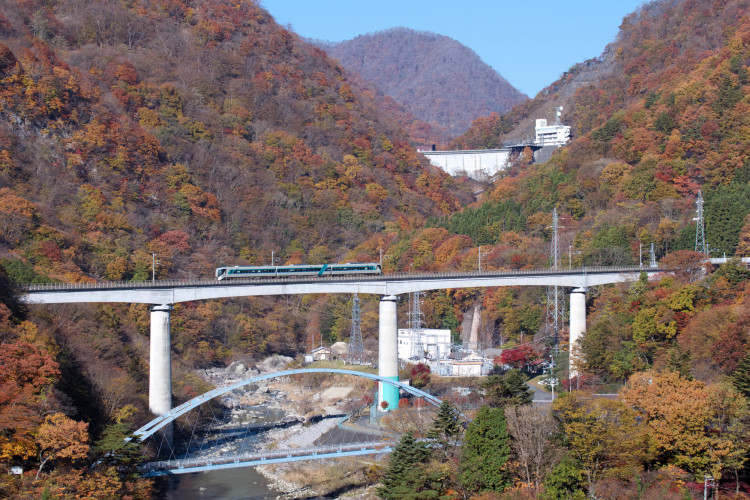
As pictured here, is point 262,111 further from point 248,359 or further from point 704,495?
point 704,495

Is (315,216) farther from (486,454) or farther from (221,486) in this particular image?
(486,454)

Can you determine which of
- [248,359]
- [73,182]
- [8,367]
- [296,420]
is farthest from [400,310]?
[8,367]

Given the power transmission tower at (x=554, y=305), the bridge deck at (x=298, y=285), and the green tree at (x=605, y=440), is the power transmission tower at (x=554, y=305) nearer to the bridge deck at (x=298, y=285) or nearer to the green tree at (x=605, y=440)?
the bridge deck at (x=298, y=285)

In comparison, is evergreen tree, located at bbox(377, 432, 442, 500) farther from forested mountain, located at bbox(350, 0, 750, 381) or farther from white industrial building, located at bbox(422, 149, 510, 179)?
white industrial building, located at bbox(422, 149, 510, 179)

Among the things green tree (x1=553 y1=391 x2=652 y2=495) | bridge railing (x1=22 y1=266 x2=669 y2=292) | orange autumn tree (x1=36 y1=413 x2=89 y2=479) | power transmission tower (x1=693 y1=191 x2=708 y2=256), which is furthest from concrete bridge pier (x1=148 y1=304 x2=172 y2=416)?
power transmission tower (x1=693 y1=191 x2=708 y2=256)

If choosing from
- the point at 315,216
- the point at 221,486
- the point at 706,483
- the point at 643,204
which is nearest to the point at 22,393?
the point at 221,486

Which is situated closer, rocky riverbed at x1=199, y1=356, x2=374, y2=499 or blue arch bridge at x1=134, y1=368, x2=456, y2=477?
blue arch bridge at x1=134, y1=368, x2=456, y2=477
